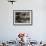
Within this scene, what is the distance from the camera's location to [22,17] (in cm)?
514

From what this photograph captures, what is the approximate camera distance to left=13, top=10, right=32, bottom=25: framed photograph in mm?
5090

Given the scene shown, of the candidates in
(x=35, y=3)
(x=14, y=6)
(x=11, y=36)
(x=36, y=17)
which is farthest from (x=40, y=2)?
(x=11, y=36)

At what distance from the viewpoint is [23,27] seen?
201 inches

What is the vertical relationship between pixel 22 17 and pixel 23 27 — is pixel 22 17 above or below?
above

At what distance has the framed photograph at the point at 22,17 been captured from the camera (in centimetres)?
509

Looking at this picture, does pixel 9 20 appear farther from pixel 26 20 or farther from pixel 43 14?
pixel 43 14

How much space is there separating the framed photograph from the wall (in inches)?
4.6

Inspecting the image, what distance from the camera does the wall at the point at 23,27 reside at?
5.07 metres

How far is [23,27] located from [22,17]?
392 mm

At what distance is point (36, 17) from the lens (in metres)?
5.08

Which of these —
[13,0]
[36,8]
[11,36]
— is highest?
[13,0]

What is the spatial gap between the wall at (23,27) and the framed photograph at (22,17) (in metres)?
0.12

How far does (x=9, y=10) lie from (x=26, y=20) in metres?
0.76

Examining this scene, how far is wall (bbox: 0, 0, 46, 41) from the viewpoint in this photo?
5.07 m
